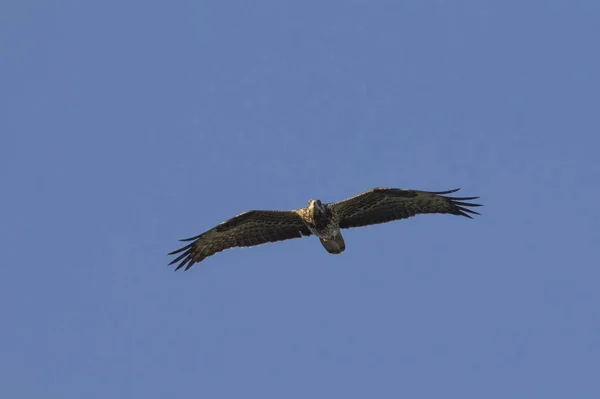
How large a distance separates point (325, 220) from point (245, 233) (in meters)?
2.16

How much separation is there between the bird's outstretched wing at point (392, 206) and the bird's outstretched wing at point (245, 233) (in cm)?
104

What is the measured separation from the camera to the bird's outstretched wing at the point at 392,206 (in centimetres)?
2239

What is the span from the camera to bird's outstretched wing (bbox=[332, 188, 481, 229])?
2239cm

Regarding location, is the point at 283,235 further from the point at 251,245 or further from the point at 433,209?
the point at 433,209

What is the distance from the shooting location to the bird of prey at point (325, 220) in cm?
2216

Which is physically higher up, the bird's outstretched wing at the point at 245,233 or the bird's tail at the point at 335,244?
the bird's outstretched wing at the point at 245,233

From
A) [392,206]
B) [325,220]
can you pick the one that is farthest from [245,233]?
[392,206]

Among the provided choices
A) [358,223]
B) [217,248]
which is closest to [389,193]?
[358,223]

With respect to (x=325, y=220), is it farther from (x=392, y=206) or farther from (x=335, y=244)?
(x=392, y=206)

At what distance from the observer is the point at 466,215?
23016 mm

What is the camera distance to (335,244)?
2219 centimetres

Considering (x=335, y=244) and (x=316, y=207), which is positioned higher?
(x=316, y=207)

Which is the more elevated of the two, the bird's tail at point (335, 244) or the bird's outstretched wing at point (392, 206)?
the bird's outstretched wing at point (392, 206)

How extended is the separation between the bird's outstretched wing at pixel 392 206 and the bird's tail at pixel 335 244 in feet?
2.04
